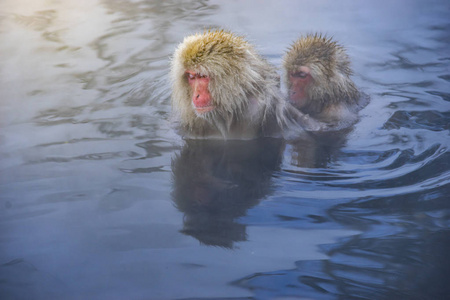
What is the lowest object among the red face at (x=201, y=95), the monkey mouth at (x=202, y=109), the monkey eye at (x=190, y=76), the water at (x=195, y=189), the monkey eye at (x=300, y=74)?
the water at (x=195, y=189)

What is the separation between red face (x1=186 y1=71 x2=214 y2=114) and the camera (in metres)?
4.09

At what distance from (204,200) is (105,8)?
16.7 ft

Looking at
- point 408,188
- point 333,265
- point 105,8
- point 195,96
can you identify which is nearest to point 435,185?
point 408,188

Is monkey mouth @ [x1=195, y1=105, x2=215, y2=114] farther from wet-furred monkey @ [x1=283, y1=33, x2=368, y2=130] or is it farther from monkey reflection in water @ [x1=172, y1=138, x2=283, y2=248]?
wet-furred monkey @ [x1=283, y1=33, x2=368, y2=130]

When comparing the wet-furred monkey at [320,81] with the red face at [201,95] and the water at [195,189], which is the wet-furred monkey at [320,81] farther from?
the red face at [201,95]

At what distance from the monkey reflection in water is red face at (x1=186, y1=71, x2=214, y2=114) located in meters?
0.34

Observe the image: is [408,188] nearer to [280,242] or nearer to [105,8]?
[280,242]

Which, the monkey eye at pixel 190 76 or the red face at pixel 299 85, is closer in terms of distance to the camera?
the monkey eye at pixel 190 76

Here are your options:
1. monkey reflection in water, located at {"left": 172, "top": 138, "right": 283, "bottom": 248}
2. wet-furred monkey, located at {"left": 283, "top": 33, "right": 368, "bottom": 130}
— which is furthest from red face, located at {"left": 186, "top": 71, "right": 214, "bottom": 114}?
wet-furred monkey, located at {"left": 283, "top": 33, "right": 368, "bottom": 130}

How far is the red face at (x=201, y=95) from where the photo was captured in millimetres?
4090

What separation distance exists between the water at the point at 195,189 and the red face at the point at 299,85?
530 mm

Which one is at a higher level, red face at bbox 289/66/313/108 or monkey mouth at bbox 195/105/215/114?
red face at bbox 289/66/313/108

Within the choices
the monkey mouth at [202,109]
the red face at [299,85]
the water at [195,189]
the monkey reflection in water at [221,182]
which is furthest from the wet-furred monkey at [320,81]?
the monkey mouth at [202,109]

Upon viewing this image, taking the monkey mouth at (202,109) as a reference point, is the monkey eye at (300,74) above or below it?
above
